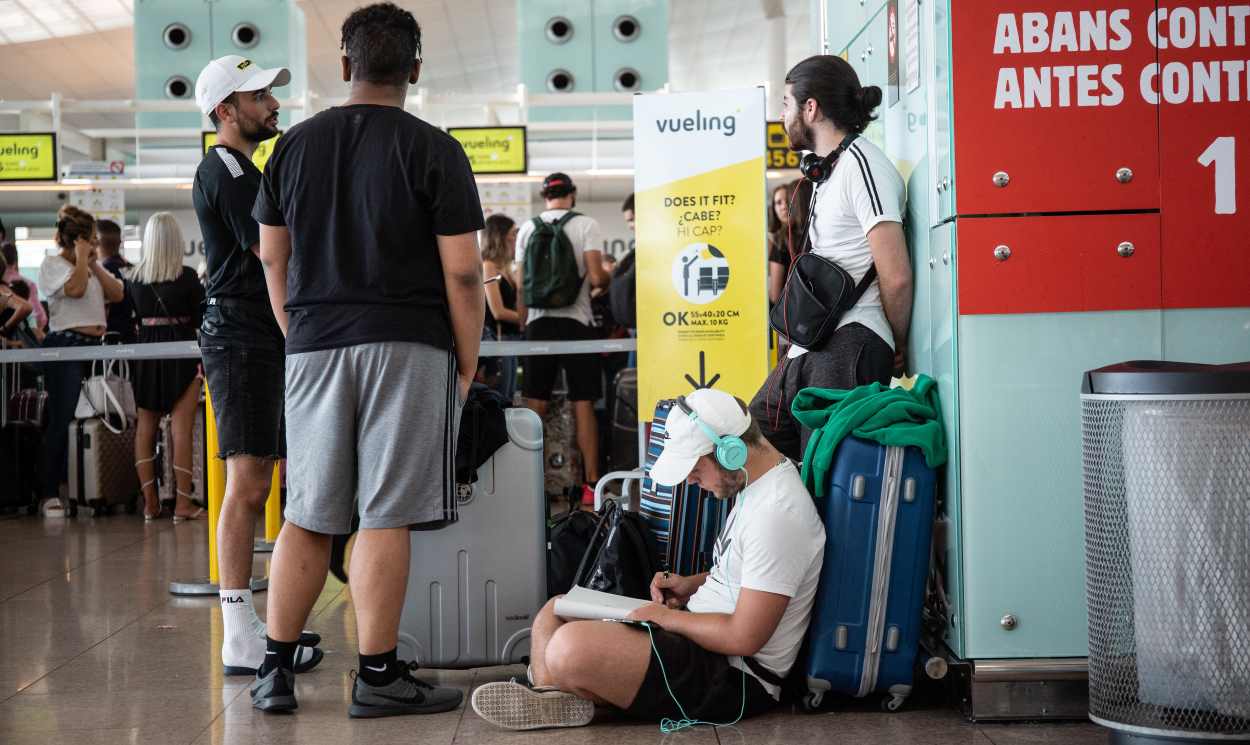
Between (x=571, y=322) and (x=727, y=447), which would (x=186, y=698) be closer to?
(x=727, y=447)

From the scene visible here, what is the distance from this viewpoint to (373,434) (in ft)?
9.89

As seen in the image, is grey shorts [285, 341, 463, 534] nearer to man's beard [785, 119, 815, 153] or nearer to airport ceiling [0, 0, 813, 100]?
man's beard [785, 119, 815, 153]

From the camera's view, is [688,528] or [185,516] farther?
[185,516]

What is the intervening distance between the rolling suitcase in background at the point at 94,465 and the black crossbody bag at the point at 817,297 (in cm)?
541

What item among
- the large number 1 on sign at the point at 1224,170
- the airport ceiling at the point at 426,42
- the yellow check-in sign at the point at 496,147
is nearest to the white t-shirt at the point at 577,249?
the large number 1 on sign at the point at 1224,170

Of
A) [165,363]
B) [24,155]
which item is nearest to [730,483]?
[165,363]

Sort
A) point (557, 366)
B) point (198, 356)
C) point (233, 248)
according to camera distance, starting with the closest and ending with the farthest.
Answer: point (233, 248) → point (198, 356) → point (557, 366)

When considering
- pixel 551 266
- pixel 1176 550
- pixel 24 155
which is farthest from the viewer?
pixel 24 155

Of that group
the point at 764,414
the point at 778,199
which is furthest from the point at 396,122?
the point at 778,199

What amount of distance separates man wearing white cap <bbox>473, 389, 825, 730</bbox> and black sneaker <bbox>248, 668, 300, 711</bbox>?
560 millimetres

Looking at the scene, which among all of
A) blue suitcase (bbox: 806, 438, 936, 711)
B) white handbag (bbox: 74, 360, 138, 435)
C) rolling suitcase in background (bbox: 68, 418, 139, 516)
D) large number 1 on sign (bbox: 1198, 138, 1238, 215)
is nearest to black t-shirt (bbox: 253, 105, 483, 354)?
blue suitcase (bbox: 806, 438, 936, 711)

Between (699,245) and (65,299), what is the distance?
409 centimetres

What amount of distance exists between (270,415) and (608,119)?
9.34m

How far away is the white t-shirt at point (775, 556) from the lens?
288cm
